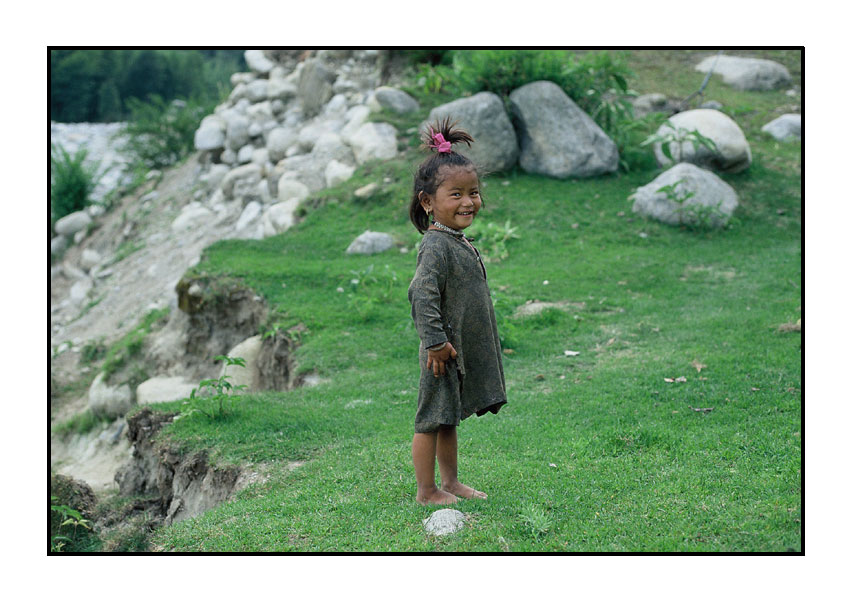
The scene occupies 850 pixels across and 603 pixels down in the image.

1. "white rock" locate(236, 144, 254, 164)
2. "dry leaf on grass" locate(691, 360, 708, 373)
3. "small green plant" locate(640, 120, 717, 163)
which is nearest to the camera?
"dry leaf on grass" locate(691, 360, 708, 373)

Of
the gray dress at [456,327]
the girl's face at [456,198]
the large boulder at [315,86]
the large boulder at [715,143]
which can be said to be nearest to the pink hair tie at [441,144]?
the girl's face at [456,198]

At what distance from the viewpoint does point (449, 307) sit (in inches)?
156

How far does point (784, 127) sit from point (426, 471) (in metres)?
12.8

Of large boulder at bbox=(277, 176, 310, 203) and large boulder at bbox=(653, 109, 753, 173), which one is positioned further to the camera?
large boulder at bbox=(277, 176, 310, 203)

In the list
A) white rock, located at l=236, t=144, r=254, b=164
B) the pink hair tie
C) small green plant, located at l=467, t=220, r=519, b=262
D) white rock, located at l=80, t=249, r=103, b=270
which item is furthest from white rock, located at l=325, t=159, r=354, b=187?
the pink hair tie

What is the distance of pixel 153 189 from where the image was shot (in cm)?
1800

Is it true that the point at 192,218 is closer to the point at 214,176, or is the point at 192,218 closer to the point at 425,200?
the point at 214,176

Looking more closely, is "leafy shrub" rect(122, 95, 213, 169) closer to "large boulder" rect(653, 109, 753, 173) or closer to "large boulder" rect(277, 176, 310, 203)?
"large boulder" rect(277, 176, 310, 203)

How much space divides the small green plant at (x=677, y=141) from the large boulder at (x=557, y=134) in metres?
0.76

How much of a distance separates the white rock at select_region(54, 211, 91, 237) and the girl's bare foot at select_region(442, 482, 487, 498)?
1540 centimetres

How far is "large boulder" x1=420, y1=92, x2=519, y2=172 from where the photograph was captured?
40.0 ft

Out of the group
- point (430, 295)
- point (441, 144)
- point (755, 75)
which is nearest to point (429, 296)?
point (430, 295)

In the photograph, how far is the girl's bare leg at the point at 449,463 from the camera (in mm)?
4168

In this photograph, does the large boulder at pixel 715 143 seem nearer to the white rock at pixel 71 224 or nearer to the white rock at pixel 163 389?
the white rock at pixel 163 389
